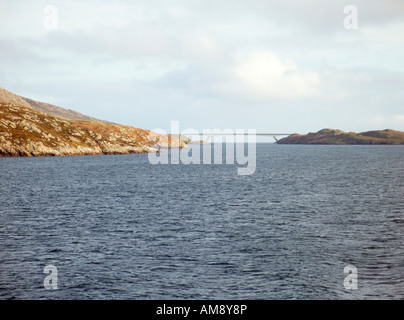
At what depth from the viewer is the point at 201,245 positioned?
3869 cm

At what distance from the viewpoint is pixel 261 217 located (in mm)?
53594

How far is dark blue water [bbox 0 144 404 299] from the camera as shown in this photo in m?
28.1

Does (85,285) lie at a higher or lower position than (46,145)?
lower

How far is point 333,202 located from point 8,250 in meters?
50.3

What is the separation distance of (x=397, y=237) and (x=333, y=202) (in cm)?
2481

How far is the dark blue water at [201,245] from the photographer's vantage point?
92.3ft

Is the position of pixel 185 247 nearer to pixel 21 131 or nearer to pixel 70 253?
pixel 70 253

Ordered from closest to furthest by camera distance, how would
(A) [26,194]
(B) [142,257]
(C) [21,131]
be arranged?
(B) [142,257], (A) [26,194], (C) [21,131]

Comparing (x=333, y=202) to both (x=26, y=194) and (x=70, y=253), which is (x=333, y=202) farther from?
(x=26, y=194)

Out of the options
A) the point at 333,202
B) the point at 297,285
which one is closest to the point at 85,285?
the point at 297,285
